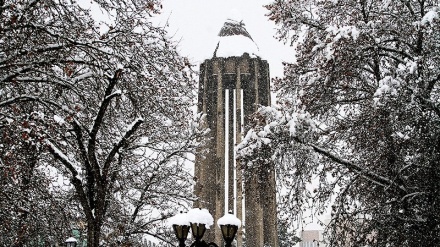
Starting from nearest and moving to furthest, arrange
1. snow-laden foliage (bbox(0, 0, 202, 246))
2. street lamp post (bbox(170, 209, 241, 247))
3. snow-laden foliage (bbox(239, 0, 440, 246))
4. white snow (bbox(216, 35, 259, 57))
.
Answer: snow-laden foliage (bbox(0, 0, 202, 246))
snow-laden foliage (bbox(239, 0, 440, 246))
street lamp post (bbox(170, 209, 241, 247))
white snow (bbox(216, 35, 259, 57))

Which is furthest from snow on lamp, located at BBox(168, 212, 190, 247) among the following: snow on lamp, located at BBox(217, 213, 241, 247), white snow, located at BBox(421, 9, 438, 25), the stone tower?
the stone tower

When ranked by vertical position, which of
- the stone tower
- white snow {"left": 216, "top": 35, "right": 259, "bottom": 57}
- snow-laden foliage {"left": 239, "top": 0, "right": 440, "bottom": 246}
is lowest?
snow-laden foliage {"left": 239, "top": 0, "right": 440, "bottom": 246}

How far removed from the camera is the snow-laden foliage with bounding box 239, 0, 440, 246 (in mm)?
6684

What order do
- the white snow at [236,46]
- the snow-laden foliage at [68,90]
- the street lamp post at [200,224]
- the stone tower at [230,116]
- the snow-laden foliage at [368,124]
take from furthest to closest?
1. the white snow at [236,46]
2. the stone tower at [230,116]
3. the street lamp post at [200,224]
4. the snow-laden foliage at [368,124]
5. the snow-laden foliage at [68,90]

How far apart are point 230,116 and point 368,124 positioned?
23.4m

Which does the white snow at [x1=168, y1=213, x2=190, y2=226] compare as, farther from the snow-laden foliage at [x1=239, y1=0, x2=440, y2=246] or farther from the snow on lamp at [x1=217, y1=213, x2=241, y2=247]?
the snow-laden foliage at [x1=239, y1=0, x2=440, y2=246]

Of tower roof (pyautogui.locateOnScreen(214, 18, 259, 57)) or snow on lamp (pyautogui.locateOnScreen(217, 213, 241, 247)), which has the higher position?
tower roof (pyautogui.locateOnScreen(214, 18, 259, 57))

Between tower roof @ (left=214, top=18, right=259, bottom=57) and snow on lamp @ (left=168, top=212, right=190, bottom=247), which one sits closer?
snow on lamp @ (left=168, top=212, right=190, bottom=247)

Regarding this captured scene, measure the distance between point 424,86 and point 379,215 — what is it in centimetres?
184

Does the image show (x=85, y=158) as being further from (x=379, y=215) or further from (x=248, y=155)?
(x=379, y=215)

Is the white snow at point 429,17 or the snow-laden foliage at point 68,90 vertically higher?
the white snow at point 429,17

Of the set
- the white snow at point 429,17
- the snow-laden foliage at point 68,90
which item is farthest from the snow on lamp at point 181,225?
the white snow at point 429,17

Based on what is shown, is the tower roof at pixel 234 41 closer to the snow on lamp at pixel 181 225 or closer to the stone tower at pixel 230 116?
the stone tower at pixel 230 116

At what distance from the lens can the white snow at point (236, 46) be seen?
30.0 meters
